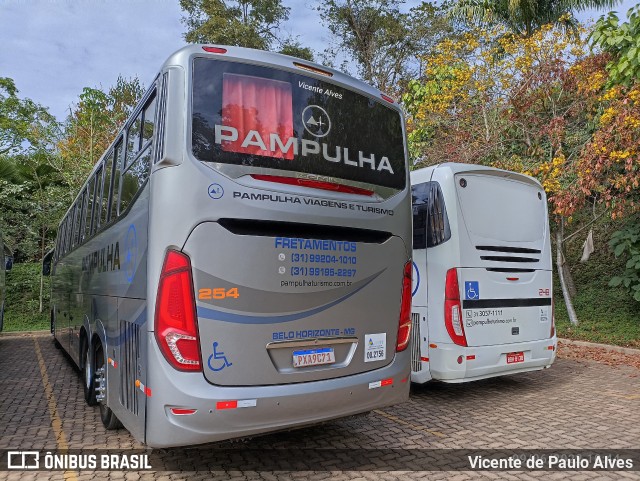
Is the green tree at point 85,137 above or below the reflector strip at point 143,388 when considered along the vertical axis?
above

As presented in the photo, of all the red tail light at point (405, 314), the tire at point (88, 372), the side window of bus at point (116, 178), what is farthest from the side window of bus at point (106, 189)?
the red tail light at point (405, 314)

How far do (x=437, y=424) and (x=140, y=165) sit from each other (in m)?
4.19

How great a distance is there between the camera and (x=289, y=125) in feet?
14.0

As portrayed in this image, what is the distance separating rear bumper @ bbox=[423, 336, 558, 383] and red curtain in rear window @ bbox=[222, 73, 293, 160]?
3.43 meters

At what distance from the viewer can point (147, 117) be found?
4.50m

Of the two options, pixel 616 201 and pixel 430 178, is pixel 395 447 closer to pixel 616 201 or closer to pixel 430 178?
pixel 430 178

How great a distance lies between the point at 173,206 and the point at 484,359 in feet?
14.7

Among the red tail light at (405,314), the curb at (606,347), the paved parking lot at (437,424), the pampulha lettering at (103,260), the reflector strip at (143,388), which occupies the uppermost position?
the pampulha lettering at (103,260)

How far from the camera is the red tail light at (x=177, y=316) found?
3.68 meters

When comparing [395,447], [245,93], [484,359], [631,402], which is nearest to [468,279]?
[484,359]

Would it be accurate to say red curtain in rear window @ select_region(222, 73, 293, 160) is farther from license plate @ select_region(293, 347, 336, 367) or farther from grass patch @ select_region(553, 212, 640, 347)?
grass patch @ select_region(553, 212, 640, 347)

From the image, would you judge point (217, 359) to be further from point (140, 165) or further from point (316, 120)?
point (316, 120)

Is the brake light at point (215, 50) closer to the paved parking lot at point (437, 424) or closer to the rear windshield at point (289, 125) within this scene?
the rear windshield at point (289, 125)

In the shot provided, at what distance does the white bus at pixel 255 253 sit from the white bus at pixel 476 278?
5.16 ft
